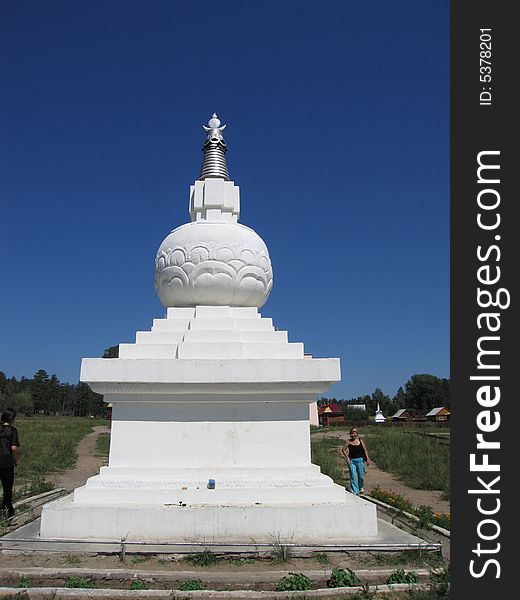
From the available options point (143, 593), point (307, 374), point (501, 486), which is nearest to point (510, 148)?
point (501, 486)

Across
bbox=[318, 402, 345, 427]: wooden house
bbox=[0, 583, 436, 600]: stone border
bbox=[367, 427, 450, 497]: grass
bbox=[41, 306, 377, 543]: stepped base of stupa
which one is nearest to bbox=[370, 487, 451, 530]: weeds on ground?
bbox=[41, 306, 377, 543]: stepped base of stupa

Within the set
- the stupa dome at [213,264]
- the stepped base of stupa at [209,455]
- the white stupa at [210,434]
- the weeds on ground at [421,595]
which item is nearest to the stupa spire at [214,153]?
the stupa dome at [213,264]

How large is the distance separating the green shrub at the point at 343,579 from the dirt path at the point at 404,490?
6.78m

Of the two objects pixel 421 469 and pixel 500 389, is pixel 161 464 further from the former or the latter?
pixel 421 469

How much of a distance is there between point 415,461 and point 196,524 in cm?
1423

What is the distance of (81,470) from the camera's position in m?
18.5

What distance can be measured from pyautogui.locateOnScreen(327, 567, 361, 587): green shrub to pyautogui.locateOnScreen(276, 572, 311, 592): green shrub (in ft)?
0.94

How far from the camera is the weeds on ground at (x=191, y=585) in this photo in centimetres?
561

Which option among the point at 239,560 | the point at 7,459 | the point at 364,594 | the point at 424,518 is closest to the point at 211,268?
the point at 7,459

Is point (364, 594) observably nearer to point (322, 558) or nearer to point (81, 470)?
point (322, 558)

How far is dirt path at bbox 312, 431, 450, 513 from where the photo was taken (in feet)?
41.7

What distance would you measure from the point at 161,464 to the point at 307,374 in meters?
2.69

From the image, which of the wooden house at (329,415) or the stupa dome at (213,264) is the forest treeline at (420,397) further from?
the stupa dome at (213,264)

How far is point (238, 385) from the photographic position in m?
8.27
